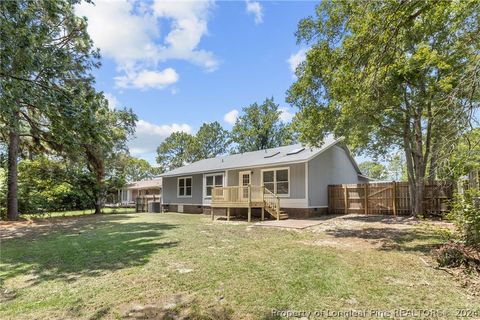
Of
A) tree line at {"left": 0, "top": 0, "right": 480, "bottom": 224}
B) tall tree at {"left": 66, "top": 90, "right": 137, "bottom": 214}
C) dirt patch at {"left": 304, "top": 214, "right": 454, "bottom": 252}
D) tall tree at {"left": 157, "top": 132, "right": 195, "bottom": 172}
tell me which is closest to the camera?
tree line at {"left": 0, "top": 0, "right": 480, "bottom": 224}

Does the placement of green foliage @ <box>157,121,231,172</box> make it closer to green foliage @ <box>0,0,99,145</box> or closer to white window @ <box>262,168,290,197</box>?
white window @ <box>262,168,290,197</box>

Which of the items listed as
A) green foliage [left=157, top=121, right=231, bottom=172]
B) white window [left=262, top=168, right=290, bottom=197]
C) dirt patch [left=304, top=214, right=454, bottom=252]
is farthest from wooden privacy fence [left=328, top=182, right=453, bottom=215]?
green foliage [left=157, top=121, right=231, bottom=172]

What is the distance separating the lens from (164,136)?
49.1 m

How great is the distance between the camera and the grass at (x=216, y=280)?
3.65 m

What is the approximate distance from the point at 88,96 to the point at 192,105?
50.4ft

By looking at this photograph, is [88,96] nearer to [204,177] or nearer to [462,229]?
[462,229]

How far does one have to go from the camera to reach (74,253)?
6.73 metres

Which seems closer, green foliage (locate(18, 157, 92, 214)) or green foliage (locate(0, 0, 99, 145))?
green foliage (locate(0, 0, 99, 145))

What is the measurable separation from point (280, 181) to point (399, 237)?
7734 millimetres

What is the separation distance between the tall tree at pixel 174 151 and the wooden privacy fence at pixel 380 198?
112 ft

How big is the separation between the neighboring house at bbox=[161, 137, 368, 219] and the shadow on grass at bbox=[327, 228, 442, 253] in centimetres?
471

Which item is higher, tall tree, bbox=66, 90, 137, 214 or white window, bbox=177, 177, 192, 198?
tall tree, bbox=66, 90, 137, 214

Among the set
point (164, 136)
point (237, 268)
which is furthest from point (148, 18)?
point (164, 136)

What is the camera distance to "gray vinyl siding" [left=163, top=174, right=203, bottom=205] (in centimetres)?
1920
